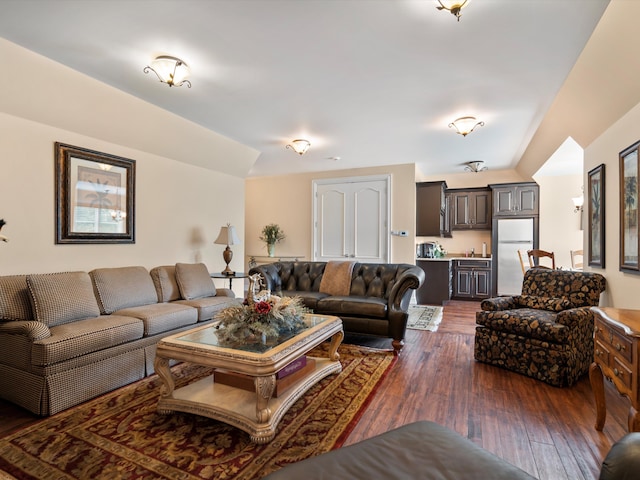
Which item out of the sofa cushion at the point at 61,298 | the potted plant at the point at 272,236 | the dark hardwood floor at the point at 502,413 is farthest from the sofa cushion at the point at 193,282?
the potted plant at the point at 272,236

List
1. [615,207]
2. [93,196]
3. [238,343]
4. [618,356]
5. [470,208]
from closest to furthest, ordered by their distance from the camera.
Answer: [618,356] → [238,343] → [615,207] → [93,196] → [470,208]

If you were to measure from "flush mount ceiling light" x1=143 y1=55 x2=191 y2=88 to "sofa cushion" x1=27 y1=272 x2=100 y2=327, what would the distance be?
6.21ft

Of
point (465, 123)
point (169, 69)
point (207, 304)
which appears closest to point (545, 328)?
point (465, 123)

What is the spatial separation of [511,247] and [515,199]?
94cm

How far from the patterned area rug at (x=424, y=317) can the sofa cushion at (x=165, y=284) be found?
310 cm

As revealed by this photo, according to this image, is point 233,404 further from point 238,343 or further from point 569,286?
point 569,286

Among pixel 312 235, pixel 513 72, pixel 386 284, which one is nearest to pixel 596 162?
pixel 513 72

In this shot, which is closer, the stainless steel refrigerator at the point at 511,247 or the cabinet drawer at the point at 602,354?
the cabinet drawer at the point at 602,354

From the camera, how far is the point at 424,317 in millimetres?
5246

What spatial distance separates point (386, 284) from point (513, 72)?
2542 mm

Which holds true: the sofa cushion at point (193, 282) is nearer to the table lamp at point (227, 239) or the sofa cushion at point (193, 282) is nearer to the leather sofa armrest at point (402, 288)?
the table lamp at point (227, 239)

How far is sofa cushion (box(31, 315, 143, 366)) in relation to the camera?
2.23m

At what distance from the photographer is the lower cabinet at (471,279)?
265 inches

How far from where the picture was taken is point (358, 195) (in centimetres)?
660
